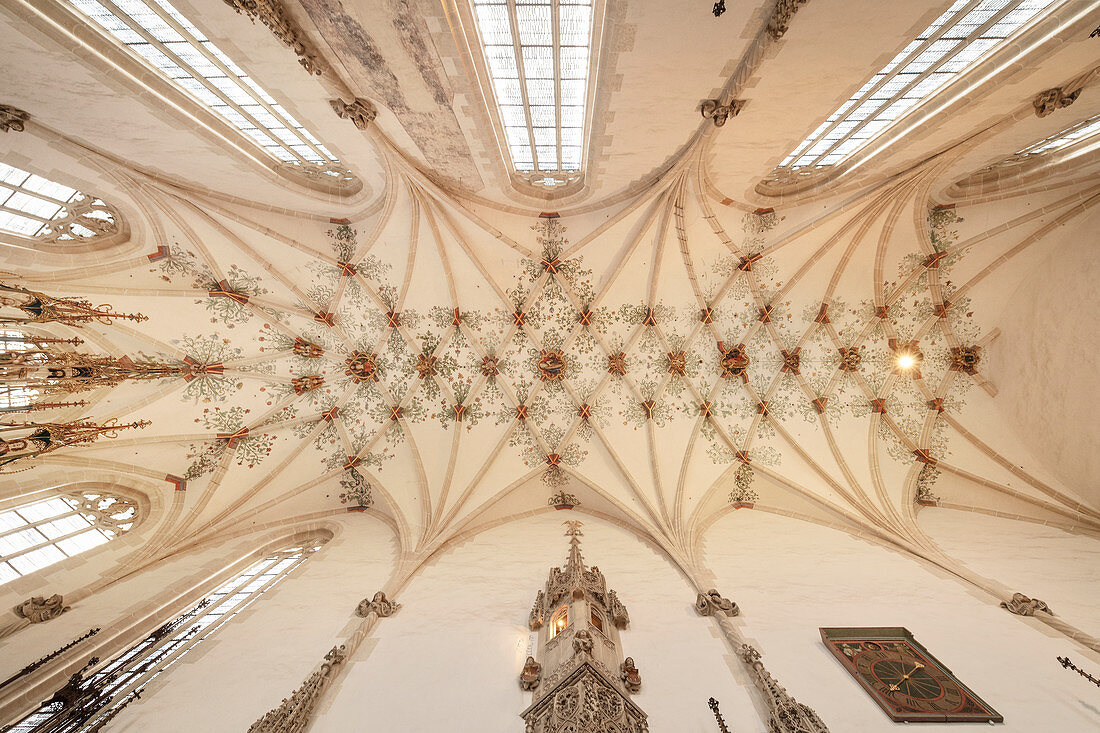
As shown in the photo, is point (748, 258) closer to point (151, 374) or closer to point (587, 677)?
point (587, 677)

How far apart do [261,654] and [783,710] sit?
776 centimetres

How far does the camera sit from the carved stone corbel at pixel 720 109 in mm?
6270

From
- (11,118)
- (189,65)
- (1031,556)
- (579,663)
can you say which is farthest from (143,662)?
(1031,556)

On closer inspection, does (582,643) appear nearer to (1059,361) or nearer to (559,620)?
(559,620)

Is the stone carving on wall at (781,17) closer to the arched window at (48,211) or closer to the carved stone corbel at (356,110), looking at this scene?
the carved stone corbel at (356,110)

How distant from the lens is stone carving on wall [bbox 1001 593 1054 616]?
6.72 meters

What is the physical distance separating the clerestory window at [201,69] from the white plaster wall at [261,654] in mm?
8750

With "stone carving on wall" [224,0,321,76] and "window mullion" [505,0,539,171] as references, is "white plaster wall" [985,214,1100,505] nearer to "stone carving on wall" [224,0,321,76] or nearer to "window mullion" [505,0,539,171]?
"window mullion" [505,0,539,171]

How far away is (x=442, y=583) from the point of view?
8727 millimetres

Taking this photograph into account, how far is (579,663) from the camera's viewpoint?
5.34 meters

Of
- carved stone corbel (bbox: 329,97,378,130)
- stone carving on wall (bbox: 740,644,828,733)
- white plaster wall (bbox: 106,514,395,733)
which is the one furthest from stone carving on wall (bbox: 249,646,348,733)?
carved stone corbel (bbox: 329,97,378,130)

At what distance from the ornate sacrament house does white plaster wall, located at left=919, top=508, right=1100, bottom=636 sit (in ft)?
24.4

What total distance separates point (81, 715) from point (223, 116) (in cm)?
870

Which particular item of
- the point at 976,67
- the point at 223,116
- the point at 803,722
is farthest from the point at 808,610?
the point at 223,116
